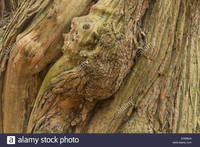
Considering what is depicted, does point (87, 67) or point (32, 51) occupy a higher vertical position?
point (32, 51)

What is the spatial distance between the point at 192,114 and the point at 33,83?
1.78 m

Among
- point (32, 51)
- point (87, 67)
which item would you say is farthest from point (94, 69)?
point (32, 51)

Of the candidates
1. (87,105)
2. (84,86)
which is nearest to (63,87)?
(84,86)

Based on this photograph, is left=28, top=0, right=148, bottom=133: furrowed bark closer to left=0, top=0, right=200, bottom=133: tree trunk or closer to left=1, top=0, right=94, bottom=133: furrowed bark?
left=0, top=0, right=200, bottom=133: tree trunk

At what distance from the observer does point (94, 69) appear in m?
2.34

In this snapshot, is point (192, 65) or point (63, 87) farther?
point (192, 65)

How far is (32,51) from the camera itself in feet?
7.99

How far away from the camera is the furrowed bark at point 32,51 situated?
2463 mm

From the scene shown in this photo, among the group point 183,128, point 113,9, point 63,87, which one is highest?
point 113,9

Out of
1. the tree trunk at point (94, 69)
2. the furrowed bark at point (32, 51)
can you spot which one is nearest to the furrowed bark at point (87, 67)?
the tree trunk at point (94, 69)

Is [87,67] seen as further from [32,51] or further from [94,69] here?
[32,51]

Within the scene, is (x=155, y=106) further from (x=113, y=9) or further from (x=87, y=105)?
(x=113, y=9)

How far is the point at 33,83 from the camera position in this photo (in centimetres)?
266

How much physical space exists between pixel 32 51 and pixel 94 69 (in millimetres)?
601
